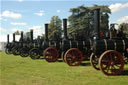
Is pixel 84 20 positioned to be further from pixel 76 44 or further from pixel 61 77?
pixel 61 77

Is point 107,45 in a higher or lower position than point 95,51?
higher

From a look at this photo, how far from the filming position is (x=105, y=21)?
34.0 m

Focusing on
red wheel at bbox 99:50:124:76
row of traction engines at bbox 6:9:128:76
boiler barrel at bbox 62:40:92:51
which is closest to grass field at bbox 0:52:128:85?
red wheel at bbox 99:50:124:76

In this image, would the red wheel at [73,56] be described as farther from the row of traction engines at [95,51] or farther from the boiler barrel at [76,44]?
the boiler barrel at [76,44]

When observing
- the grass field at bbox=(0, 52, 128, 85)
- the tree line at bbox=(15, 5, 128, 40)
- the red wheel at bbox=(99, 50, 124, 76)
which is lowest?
the grass field at bbox=(0, 52, 128, 85)

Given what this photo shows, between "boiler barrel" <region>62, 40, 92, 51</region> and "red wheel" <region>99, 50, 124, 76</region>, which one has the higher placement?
"boiler barrel" <region>62, 40, 92, 51</region>

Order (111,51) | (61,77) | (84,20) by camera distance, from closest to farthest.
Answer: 1. (61,77)
2. (111,51)
3. (84,20)

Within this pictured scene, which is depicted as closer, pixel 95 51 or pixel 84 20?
pixel 95 51

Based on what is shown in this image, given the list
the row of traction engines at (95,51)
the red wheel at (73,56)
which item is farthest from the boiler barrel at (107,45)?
the red wheel at (73,56)

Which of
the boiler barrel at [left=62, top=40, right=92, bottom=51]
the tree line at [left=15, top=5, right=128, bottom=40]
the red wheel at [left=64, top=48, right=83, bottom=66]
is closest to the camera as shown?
the red wheel at [left=64, top=48, right=83, bottom=66]

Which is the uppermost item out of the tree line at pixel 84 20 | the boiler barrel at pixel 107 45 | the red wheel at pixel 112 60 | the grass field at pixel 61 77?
the tree line at pixel 84 20

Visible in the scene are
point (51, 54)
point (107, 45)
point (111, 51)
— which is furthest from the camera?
point (51, 54)

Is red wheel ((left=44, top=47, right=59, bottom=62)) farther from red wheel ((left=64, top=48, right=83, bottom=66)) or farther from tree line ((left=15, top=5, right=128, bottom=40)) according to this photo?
tree line ((left=15, top=5, right=128, bottom=40))

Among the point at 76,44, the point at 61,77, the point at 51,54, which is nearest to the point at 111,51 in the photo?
the point at 61,77
